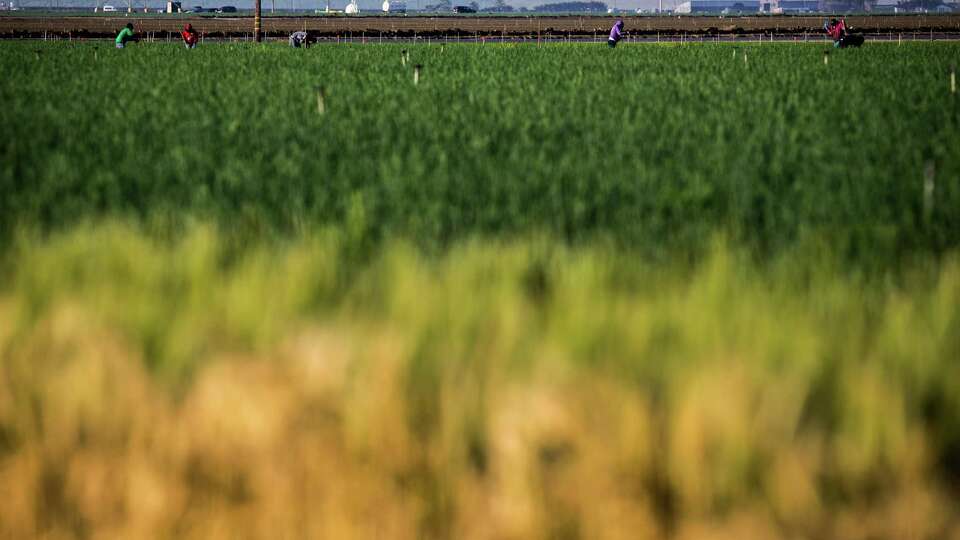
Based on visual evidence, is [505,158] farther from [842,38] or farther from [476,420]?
[842,38]

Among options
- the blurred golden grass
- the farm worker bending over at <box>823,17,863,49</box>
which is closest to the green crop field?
the blurred golden grass

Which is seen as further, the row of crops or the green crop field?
the row of crops

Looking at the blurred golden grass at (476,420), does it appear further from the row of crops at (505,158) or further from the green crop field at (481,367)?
the row of crops at (505,158)

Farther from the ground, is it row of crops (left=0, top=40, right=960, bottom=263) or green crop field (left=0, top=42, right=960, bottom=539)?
row of crops (left=0, top=40, right=960, bottom=263)

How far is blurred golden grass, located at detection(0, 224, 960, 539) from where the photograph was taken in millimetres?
2967

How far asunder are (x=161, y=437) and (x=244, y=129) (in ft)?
31.3

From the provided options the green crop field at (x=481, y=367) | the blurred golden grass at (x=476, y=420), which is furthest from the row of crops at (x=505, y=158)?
the blurred golden grass at (x=476, y=420)

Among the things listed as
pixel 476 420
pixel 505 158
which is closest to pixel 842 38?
pixel 505 158

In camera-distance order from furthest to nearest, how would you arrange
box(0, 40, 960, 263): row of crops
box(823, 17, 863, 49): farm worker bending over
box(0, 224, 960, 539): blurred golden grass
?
box(823, 17, 863, 49): farm worker bending over, box(0, 40, 960, 263): row of crops, box(0, 224, 960, 539): blurred golden grass

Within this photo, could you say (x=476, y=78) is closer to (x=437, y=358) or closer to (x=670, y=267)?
(x=670, y=267)

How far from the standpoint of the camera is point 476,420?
10.6 ft

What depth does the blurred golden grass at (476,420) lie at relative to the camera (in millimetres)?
2967

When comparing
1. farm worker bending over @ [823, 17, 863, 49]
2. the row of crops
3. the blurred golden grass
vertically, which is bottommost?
the blurred golden grass

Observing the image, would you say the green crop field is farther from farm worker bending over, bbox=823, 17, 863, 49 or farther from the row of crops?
farm worker bending over, bbox=823, 17, 863, 49
